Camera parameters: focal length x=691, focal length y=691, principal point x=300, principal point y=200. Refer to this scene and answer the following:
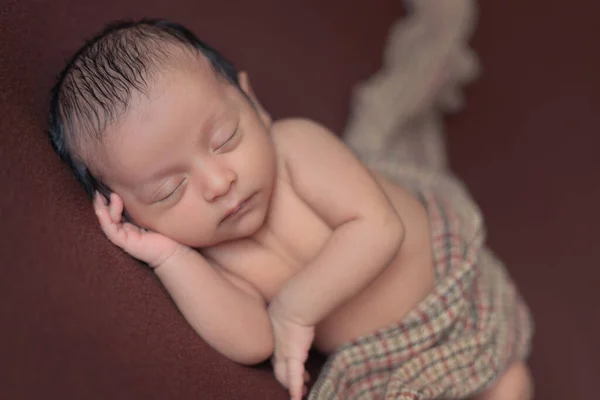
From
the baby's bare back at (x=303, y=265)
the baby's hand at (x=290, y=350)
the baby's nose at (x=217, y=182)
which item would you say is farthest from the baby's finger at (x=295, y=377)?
the baby's nose at (x=217, y=182)

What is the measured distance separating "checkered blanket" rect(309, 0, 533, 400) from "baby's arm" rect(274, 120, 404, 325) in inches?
3.9

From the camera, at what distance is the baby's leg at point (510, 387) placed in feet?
3.14

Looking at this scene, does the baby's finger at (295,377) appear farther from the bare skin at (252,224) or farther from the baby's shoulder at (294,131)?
the baby's shoulder at (294,131)

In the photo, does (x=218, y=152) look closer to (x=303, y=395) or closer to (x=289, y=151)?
(x=289, y=151)

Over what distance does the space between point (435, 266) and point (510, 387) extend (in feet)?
0.66

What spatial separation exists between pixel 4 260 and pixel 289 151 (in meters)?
0.40

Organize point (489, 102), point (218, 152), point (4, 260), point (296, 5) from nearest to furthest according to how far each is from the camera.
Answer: point (4, 260)
point (218, 152)
point (296, 5)
point (489, 102)

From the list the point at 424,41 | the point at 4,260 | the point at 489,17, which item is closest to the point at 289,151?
→ the point at 4,260

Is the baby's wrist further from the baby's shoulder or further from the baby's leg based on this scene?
the baby's leg

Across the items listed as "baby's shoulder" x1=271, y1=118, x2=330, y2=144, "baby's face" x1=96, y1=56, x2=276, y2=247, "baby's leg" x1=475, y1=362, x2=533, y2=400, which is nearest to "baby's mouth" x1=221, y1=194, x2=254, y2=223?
"baby's face" x1=96, y1=56, x2=276, y2=247

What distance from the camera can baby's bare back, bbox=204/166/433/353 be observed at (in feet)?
2.92

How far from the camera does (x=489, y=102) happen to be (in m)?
Answer: 1.38

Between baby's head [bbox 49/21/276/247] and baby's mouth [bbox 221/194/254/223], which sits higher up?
baby's head [bbox 49/21/276/247]

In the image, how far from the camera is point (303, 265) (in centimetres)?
90
